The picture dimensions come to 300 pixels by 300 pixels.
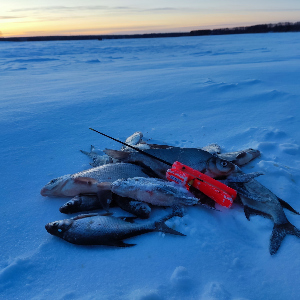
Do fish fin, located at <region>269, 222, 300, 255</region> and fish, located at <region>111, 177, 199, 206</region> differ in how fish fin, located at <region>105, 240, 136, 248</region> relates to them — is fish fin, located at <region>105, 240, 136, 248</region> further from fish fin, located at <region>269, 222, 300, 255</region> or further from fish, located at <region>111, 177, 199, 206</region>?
fish fin, located at <region>269, 222, 300, 255</region>

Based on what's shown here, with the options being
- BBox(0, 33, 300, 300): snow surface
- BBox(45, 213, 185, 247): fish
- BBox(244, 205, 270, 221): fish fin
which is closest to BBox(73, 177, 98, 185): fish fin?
BBox(0, 33, 300, 300): snow surface

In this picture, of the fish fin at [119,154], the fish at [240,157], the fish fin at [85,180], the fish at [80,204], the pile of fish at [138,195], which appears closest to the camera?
the pile of fish at [138,195]

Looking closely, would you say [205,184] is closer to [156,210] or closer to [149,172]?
[156,210]

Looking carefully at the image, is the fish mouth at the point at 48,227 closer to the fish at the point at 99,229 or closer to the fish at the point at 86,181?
the fish at the point at 99,229

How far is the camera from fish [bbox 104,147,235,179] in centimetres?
288

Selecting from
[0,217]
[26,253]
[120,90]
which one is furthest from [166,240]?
[120,90]

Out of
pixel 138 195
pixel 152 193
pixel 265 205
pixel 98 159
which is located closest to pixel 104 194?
pixel 138 195

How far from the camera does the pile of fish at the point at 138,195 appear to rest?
2254 millimetres

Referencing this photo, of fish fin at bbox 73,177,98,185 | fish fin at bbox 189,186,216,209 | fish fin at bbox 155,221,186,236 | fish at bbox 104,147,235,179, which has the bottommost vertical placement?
fish fin at bbox 155,221,186,236

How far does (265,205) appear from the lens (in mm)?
2525

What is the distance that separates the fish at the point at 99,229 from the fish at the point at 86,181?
0.45 metres

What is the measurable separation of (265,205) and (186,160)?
941 mm

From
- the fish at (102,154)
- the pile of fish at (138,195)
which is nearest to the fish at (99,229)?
the pile of fish at (138,195)

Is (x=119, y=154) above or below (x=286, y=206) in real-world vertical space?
above
